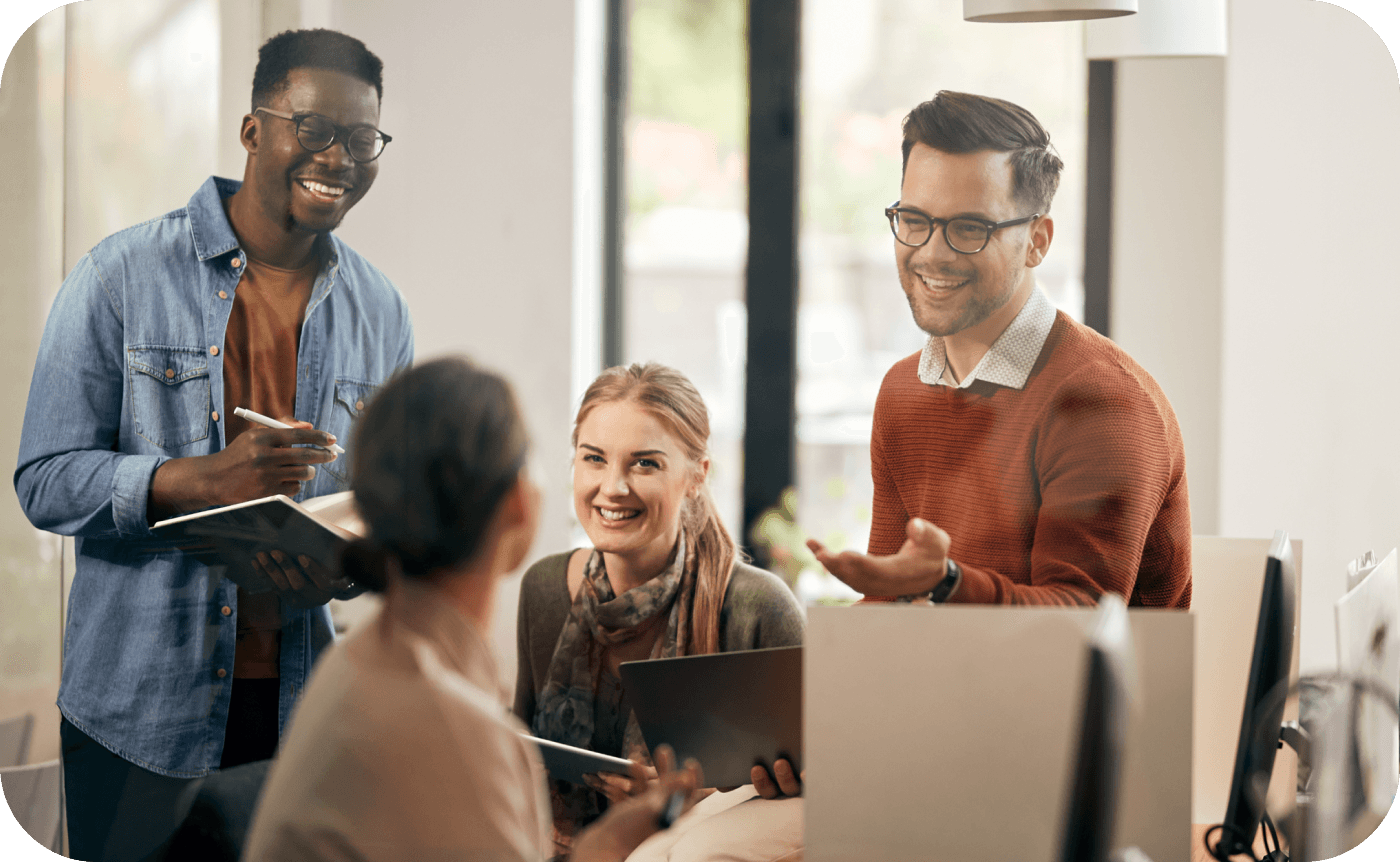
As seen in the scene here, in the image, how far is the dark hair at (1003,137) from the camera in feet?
5.34

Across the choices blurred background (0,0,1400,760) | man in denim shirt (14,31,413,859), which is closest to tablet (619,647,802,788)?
blurred background (0,0,1400,760)

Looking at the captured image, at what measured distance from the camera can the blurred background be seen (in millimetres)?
1715

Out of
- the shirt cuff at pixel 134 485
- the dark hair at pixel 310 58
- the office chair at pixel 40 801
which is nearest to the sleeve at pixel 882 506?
the dark hair at pixel 310 58

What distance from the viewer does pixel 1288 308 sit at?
1.73 m

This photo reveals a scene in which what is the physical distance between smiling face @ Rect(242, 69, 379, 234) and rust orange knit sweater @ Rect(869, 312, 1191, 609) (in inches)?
38.2

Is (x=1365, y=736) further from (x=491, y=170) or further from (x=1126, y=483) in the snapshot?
(x=491, y=170)

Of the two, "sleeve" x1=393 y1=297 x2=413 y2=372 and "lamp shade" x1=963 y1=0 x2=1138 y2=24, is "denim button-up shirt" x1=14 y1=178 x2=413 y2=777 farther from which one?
"lamp shade" x1=963 y1=0 x2=1138 y2=24

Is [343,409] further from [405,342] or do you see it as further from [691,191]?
[691,191]

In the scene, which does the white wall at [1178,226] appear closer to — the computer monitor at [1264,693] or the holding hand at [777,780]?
the computer monitor at [1264,693]

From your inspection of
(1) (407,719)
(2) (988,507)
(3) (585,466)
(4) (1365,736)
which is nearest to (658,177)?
(3) (585,466)

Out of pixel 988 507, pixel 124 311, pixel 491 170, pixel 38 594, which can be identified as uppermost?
pixel 491 170

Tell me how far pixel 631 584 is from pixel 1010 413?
608 mm

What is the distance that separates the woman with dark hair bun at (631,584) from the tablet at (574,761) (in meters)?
0.03

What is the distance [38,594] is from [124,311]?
1.70ft
